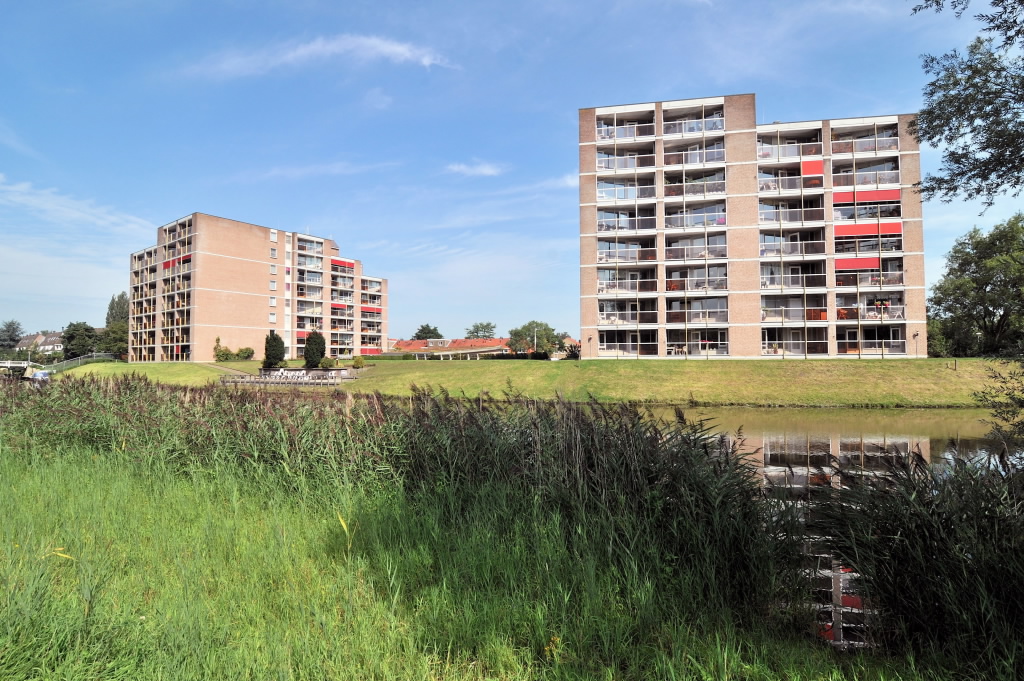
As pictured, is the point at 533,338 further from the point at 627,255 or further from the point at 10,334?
the point at 10,334

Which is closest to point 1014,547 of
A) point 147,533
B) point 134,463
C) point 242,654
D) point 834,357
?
point 242,654

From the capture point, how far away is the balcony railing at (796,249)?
37719 mm

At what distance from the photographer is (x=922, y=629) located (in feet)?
10.9

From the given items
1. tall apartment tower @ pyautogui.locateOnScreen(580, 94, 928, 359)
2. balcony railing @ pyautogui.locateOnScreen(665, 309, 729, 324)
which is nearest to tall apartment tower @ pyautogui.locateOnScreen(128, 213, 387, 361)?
tall apartment tower @ pyautogui.locateOnScreen(580, 94, 928, 359)

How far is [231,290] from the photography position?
65938 millimetres

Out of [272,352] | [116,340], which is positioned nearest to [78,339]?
[116,340]

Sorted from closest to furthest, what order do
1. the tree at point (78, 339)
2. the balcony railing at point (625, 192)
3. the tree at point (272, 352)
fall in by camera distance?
the balcony railing at point (625, 192), the tree at point (272, 352), the tree at point (78, 339)

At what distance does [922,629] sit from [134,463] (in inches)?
323

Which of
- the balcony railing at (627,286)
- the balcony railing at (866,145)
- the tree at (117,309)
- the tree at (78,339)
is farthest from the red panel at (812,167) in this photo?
the tree at (117,309)

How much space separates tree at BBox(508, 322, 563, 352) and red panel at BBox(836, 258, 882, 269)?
70.8 metres

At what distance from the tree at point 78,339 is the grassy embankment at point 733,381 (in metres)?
69.7

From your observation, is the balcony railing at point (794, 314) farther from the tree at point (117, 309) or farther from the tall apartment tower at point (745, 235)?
the tree at point (117, 309)

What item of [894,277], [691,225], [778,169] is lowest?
[894,277]

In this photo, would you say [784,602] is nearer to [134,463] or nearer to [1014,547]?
[1014,547]
